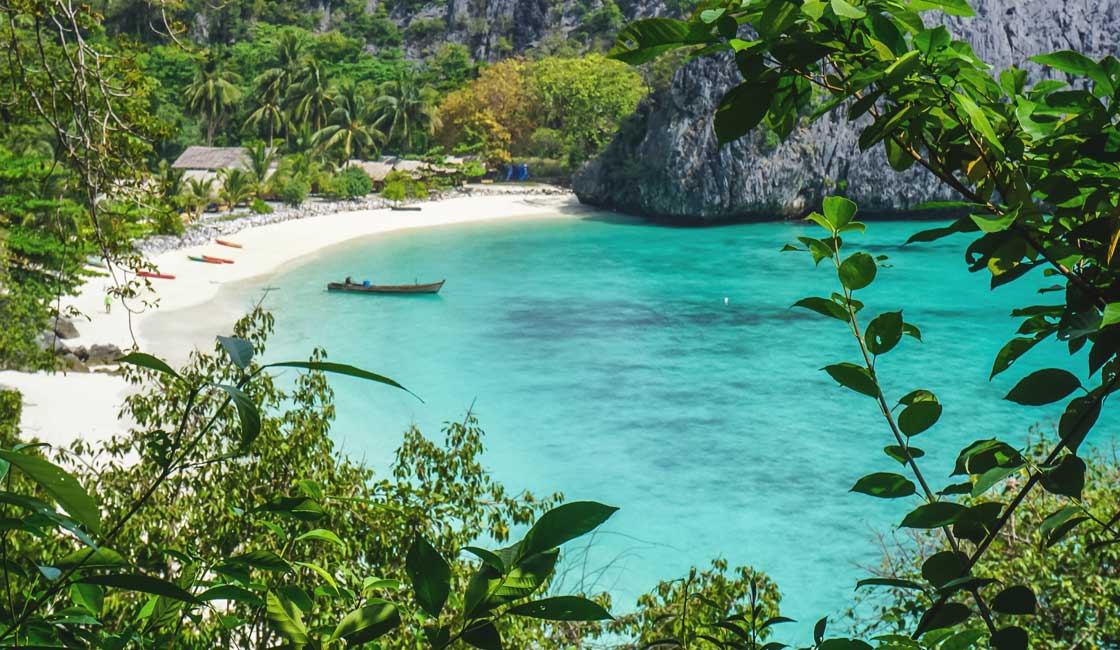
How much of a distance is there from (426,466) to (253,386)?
1.40 m

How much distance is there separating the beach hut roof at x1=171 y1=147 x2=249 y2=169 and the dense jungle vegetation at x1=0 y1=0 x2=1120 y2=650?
26.8 m

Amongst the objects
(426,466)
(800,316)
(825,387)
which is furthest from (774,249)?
(426,466)

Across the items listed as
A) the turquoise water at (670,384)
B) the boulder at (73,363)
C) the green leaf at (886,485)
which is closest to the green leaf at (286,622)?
the green leaf at (886,485)

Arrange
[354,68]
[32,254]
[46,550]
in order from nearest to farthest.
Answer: [46,550], [32,254], [354,68]

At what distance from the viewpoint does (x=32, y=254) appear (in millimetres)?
16344

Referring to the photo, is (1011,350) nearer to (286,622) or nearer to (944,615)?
(944,615)

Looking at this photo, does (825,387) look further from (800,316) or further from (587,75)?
(587,75)

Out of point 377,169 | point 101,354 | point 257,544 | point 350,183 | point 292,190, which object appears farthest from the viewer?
point 377,169

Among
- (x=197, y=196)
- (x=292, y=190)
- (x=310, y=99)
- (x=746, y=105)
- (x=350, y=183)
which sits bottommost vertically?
(x=197, y=196)

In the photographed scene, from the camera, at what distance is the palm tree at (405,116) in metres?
47.6

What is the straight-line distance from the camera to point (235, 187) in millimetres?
36281

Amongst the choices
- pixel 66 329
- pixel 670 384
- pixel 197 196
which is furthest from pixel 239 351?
pixel 197 196

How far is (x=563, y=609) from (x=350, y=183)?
43182 mm

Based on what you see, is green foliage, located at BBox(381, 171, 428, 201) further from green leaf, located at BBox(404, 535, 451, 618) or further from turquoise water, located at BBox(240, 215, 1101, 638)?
green leaf, located at BBox(404, 535, 451, 618)
